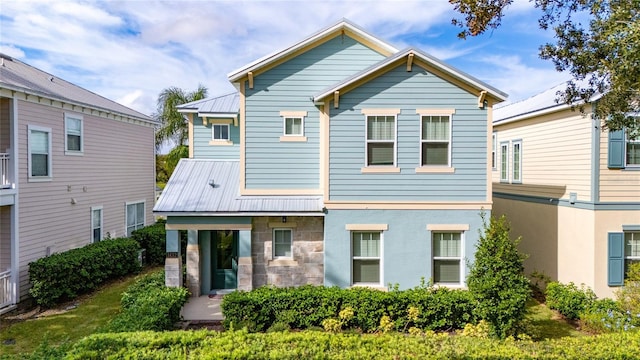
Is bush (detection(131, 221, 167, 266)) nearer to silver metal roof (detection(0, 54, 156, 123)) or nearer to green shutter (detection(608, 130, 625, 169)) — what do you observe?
silver metal roof (detection(0, 54, 156, 123))

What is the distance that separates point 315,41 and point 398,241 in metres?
6.67

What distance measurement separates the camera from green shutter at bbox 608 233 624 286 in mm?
10836

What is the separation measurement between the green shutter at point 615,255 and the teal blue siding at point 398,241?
3891 mm

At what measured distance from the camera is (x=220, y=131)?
1551cm

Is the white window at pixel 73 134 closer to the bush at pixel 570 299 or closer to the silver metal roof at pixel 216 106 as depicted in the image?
the silver metal roof at pixel 216 106

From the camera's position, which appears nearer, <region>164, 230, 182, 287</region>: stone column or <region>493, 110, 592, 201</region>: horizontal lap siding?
<region>164, 230, 182, 287</region>: stone column

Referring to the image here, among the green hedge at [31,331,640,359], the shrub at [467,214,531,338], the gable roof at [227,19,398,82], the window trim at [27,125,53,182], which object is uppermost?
the gable roof at [227,19,398,82]

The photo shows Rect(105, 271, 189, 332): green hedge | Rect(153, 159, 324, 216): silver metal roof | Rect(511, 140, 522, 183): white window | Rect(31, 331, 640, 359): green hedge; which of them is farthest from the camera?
Rect(511, 140, 522, 183): white window

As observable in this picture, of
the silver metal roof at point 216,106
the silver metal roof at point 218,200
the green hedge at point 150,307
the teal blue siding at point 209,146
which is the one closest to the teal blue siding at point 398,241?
the silver metal roof at point 218,200

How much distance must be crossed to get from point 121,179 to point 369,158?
1258 cm

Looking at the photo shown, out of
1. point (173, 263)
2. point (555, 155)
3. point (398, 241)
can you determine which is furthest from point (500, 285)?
point (173, 263)

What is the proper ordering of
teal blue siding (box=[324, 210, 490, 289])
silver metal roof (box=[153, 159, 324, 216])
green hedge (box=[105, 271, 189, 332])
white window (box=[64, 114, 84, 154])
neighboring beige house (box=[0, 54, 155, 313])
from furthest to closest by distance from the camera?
white window (box=[64, 114, 84, 154])
neighboring beige house (box=[0, 54, 155, 313])
silver metal roof (box=[153, 159, 324, 216])
teal blue siding (box=[324, 210, 490, 289])
green hedge (box=[105, 271, 189, 332])

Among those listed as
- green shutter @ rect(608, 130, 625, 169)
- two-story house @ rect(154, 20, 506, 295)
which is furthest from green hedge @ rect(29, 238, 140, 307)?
green shutter @ rect(608, 130, 625, 169)

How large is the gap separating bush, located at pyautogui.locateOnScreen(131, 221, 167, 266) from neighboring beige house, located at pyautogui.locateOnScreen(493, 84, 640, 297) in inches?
611
